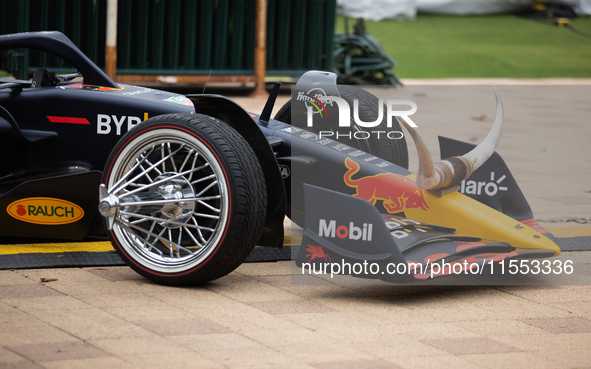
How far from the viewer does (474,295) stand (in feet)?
11.4

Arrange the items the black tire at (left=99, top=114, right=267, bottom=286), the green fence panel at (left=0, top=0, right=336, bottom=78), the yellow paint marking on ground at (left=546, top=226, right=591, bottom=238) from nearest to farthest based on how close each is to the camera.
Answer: the black tire at (left=99, top=114, right=267, bottom=286), the yellow paint marking on ground at (left=546, top=226, right=591, bottom=238), the green fence panel at (left=0, top=0, right=336, bottom=78)

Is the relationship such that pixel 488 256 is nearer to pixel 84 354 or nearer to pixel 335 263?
pixel 335 263

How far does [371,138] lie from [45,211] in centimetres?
188

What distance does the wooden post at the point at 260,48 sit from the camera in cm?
1124

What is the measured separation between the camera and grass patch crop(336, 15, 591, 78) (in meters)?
16.2

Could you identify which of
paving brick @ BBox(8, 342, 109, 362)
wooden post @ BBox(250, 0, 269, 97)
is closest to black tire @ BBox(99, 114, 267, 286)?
paving brick @ BBox(8, 342, 109, 362)

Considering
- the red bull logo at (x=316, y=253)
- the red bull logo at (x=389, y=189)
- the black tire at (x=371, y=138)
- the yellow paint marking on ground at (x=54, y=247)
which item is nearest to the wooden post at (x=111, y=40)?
the black tire at (x=371, y=138)

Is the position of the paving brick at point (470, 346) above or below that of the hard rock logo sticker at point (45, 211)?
below

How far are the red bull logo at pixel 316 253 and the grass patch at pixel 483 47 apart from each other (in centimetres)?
1219

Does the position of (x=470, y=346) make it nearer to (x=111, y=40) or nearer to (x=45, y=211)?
(x=45, y=211)

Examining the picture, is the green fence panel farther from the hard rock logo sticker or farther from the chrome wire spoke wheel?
the chrome wire spoke wheel

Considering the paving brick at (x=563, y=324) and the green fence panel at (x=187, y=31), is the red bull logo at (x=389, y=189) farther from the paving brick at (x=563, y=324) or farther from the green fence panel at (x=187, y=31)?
the green fence panel at (x=187, y=31)

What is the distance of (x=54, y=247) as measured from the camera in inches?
158

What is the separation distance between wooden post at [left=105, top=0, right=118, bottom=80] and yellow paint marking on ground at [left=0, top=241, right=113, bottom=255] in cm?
643
